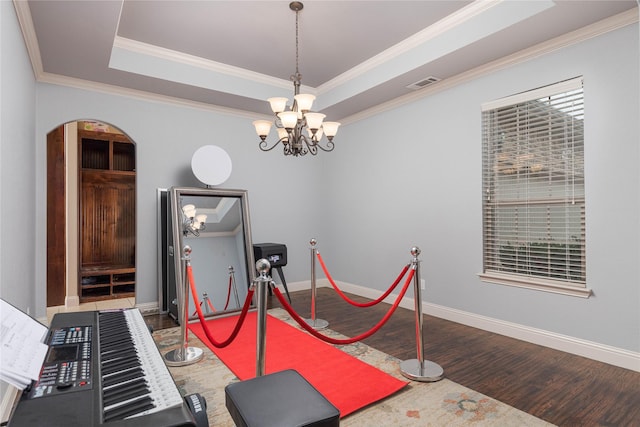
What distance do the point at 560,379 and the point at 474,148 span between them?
7.38 ft

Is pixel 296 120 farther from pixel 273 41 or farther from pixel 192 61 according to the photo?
pixel 192 61

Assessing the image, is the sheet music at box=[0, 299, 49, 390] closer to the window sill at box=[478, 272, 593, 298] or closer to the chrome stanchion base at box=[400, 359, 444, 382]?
the chrome stanchion base at box=[400, 359, 444, 382]

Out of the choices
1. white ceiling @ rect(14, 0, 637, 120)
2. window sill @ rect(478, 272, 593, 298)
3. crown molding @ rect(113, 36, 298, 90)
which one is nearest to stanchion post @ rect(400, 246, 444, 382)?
window sill @ rect(478, 272, 593, 298)

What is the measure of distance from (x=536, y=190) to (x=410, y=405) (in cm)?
230

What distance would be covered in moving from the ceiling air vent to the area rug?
2.95 m

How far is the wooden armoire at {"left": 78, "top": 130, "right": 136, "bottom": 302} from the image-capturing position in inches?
211

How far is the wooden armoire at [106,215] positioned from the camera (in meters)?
5.36

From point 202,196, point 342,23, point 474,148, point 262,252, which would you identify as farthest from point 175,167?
point 474,148

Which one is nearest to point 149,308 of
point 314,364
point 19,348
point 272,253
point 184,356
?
point 272,253

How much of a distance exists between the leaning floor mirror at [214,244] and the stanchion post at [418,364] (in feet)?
7.51

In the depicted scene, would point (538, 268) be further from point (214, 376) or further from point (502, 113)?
point (214, 376)

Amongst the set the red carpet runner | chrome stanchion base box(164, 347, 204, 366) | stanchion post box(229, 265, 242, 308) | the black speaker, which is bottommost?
the red carpet runner

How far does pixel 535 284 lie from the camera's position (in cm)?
332

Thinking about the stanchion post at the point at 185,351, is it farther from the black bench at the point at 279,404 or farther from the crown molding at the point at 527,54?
the crown molding at the point at 527,54
